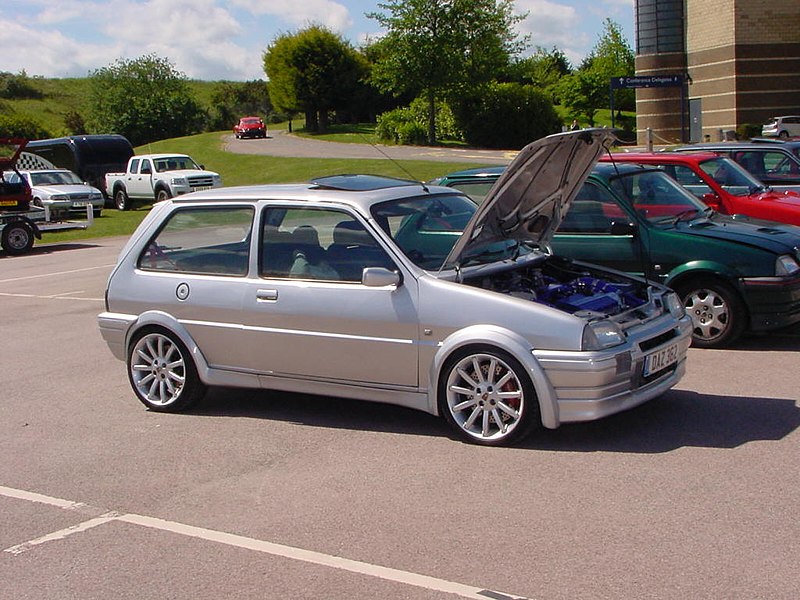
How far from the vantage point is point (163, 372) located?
7.65 m

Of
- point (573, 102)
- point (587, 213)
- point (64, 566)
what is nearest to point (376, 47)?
point (573, 102)

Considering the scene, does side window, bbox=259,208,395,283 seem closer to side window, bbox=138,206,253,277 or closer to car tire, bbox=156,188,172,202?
side window, bbox=138,206,253,277

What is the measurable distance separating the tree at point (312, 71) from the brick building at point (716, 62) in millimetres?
21537

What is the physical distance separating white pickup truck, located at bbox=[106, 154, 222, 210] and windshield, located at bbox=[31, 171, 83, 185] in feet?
9.37

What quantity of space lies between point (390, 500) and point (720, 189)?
7.63 meters

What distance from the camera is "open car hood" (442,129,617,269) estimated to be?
6.61 metres

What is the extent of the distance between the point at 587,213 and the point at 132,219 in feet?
83.5

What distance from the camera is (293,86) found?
2670 inches

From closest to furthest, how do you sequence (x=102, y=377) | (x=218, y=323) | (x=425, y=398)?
(x=425, y=398), (x=218, y=323), (x=102, y=377)

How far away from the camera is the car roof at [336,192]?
703 centimetres

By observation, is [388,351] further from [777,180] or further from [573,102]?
[573,102]

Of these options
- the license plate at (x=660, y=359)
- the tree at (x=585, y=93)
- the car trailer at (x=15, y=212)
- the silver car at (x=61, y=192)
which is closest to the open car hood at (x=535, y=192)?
the license plate at (x=660, y=359)

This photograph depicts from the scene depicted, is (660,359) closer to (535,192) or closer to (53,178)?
(535,192)

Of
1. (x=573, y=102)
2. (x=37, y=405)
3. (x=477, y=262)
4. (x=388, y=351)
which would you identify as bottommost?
(x=37, y=405)
